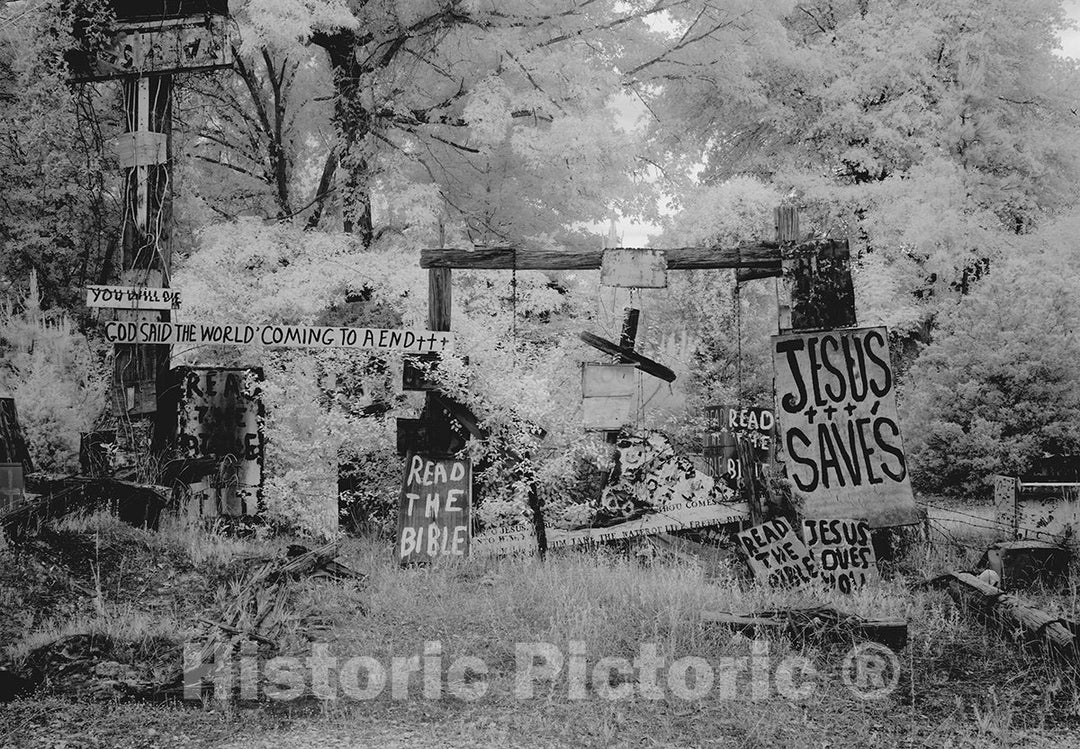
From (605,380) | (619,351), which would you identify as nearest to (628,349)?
→ (619,351)

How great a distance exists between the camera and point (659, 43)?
16078 millimetres

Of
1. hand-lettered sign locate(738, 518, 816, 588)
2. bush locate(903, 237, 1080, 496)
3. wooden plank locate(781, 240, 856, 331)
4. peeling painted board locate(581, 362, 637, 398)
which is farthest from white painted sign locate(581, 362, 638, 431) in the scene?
bush locate(903, 237, 1080, 496)

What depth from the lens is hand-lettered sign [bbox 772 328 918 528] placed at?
7.02 metres

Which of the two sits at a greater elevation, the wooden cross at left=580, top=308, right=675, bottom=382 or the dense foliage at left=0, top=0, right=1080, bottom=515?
the dense foliage at left=0, top=0, right=1080, bottom=515

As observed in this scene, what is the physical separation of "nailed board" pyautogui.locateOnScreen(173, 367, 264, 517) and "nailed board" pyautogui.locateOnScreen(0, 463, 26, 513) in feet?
4.95

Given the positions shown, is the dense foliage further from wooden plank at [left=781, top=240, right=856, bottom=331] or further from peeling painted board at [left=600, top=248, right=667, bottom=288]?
wooden plank at [left=781, top=240, right=856, bottom=331]

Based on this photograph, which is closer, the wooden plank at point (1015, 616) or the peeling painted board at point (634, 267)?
the wooden plank at point (1015, 616)

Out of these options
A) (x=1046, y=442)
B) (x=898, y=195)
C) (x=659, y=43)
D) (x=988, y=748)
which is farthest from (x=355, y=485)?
(x=898, y=195)

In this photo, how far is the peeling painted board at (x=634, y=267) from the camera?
889 centimetres

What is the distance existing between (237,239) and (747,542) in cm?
873

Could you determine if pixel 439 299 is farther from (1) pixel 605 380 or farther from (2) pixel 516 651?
(2) pixel 516 651

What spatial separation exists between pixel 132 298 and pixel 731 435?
10.1 meters

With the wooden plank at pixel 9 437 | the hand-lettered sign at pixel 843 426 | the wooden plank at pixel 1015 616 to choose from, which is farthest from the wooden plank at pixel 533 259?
the wooden plank at pixel 9 437

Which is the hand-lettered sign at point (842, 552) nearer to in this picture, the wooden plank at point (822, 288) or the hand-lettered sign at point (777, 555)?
the hand-lettered sign at point (777, 555)
